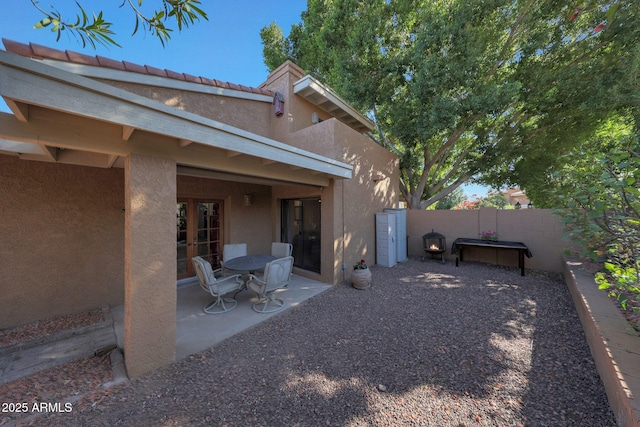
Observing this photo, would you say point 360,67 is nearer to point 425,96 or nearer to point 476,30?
point 425,96

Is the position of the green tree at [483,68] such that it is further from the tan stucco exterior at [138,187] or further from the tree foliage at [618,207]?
the tree foliage at [618,207]

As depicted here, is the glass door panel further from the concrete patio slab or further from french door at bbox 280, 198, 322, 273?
french door at bbox 280, 198, 322, 273

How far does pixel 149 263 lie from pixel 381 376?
10.7ft

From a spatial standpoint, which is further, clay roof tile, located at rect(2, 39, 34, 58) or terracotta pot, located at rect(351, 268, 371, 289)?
terracotta pot, located at rect(351, 268, 371, 289)

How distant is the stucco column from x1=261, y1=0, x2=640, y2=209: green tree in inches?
320

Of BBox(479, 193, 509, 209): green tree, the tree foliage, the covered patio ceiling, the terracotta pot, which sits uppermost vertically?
BBox(479, 193, 509, 209): green tree

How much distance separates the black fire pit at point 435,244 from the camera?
8548 mm

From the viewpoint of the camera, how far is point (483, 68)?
8.32 m

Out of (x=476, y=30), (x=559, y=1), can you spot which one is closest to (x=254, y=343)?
(x=476, y=30)

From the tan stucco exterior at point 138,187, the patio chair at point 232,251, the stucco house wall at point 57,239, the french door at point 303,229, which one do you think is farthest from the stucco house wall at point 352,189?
the stucco house wall at point 57,239

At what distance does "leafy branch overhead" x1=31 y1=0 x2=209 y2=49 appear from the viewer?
72.1 inches

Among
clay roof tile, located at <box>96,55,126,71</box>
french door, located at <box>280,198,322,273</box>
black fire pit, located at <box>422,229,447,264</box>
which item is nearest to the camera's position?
clay roof tile, located at <box>96,55,126,71</box>

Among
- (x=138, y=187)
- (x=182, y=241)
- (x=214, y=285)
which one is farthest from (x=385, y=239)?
(x=138, y=187)

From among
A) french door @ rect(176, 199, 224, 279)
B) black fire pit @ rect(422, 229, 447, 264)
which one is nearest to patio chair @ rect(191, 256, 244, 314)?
french door @ rect(176, 199, 224, 279)
